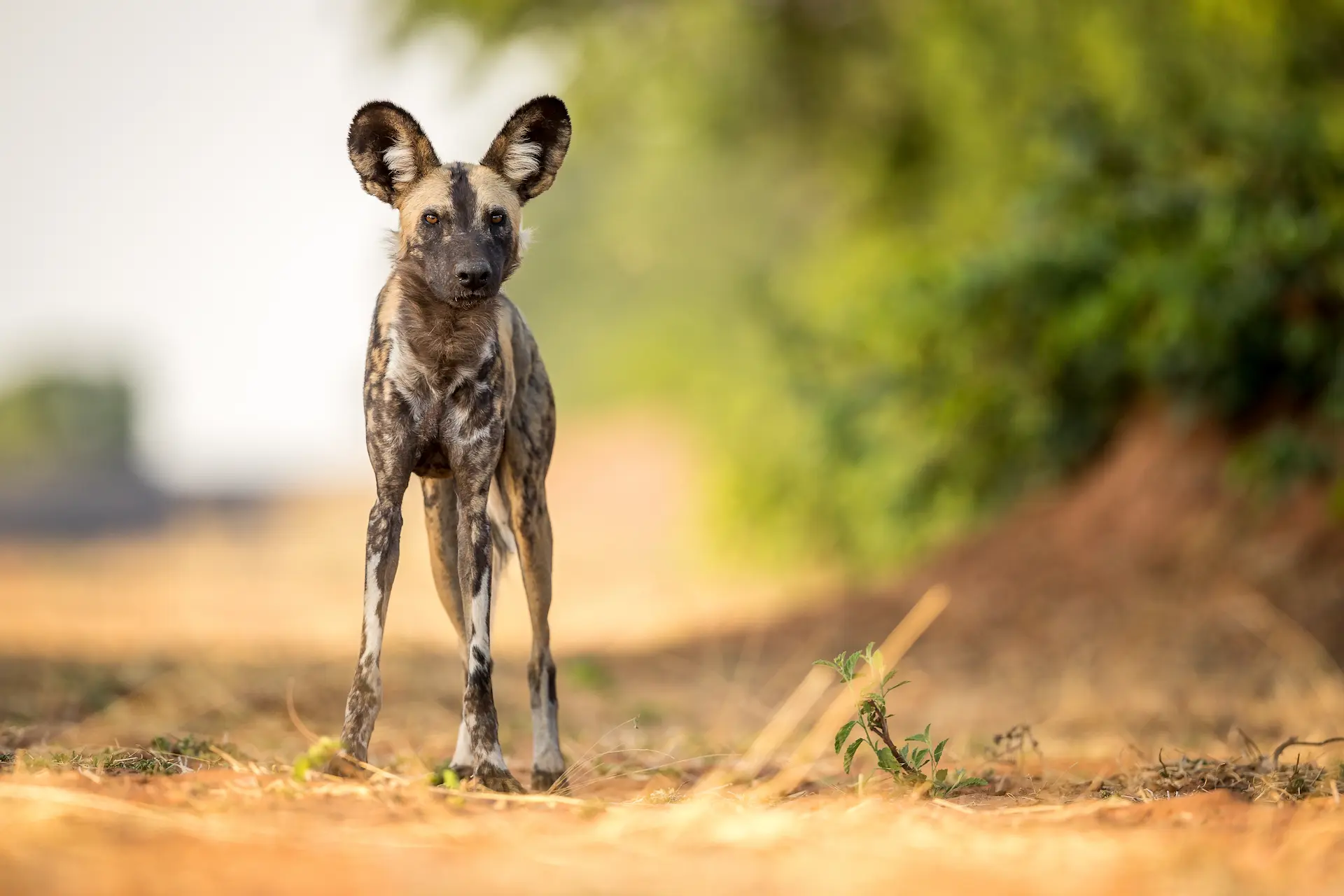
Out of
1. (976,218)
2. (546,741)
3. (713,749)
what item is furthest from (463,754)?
(976,218)

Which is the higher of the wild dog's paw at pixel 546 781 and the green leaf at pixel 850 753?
the wild dog's paw at pixel 546 781

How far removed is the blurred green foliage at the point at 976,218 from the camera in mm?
8633

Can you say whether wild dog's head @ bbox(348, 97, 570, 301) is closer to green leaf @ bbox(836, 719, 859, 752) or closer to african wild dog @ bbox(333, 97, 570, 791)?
african wild dog @ bbox(333, 97, 570, 791)

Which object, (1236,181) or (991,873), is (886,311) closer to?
(1236,181)

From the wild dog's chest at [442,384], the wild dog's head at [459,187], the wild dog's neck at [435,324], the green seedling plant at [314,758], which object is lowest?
the green seedling plant at [314,758]

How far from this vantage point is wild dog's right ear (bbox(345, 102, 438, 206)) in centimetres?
407

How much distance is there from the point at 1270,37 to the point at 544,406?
7.01 meters

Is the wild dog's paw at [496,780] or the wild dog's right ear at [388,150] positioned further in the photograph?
the wild dog's right ear at [388,150]

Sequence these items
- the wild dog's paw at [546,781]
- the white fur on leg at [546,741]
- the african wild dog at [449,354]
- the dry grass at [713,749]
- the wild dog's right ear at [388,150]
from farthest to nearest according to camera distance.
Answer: the white fur on leg at [546,741]
the wild dog's paw at [546,781]
the wild dog's right ear at [388,150]
the african wild dog at [449,354]
the dry grass at [713,749]

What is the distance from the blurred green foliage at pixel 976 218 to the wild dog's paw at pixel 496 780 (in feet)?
19.7

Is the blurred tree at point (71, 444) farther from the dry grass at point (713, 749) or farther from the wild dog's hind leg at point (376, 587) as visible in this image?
the wild dog's hind leg at point (376, 587)

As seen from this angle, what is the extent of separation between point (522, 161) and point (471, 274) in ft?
1.81

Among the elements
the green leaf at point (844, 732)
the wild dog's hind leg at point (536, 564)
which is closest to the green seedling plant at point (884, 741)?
the green leaf at point (844, 732)

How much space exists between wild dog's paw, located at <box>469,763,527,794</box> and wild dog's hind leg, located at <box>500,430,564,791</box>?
1.83 feet
